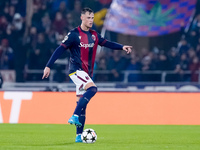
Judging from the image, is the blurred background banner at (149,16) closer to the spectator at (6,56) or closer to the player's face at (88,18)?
the spectator at (6,56)

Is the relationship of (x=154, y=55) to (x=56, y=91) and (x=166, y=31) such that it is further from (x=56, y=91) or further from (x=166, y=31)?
(x=56, y=91)

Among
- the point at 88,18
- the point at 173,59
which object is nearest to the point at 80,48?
the point at 88,18

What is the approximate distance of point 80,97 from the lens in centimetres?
838

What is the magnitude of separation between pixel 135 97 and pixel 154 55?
445 centimetres

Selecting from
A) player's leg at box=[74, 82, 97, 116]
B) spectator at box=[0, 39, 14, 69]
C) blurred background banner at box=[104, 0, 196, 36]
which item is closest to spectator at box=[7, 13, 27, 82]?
spectator at box=[0, 39, 14, 69]

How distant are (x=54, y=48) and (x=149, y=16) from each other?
3392 millimetres

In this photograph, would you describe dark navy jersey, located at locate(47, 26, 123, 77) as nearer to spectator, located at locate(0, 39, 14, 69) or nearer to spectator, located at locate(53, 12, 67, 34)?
spectator, located at locate(0, 39, 14, 69)

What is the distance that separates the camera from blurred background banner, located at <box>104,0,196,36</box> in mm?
18094

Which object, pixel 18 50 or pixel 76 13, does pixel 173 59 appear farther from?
pixel 18 50

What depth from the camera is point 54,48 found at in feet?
56.9

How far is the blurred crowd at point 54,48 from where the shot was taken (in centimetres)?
1728

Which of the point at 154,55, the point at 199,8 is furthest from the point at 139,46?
the point at 199,8

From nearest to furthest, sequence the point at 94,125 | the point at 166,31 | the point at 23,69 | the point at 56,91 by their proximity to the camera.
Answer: the point at 94,125
the point at 56,91
the point at 23,69
the point at 166,31

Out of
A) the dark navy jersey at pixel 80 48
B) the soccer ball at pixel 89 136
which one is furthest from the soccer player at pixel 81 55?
the soccer ball at pixel 89 136
